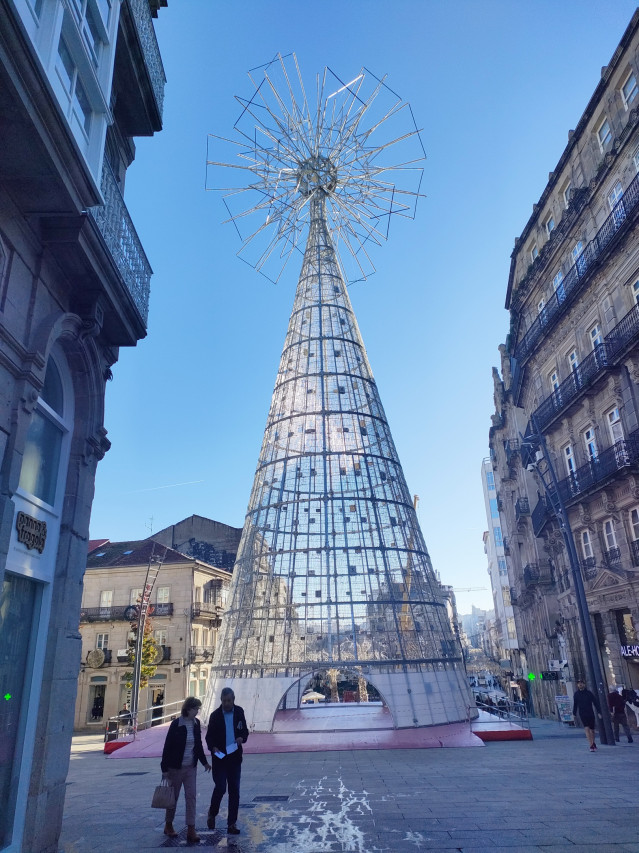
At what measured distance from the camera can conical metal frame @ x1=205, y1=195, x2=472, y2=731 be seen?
59.2 feet

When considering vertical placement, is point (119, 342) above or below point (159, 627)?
above

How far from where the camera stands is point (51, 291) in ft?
23.3

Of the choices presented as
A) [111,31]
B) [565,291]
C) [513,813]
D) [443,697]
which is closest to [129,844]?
[513,813]

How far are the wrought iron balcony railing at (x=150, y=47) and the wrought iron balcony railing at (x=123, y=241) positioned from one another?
9.40 feet

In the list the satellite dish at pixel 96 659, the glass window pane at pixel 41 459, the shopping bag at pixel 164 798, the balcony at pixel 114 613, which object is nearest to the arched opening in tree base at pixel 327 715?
the shopping bag at pixel 164 798

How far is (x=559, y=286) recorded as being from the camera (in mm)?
23219

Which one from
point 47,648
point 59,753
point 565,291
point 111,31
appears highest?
point 565,291

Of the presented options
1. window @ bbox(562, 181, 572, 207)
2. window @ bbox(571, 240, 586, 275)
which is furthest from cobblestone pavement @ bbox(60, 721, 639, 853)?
window @ bbox(562, 181, 572, 207)

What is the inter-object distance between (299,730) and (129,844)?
12568 millimetres

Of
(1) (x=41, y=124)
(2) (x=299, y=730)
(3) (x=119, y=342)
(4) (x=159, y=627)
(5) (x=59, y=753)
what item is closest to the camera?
(1) (x=41, y=124)

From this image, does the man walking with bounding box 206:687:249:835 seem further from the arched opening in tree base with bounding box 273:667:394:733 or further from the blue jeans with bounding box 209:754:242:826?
the arched opening in tree base with bounding box 273:667:394:733

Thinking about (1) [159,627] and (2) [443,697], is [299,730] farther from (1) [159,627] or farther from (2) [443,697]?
(1) [159,627]

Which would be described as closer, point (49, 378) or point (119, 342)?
point (49, 378)

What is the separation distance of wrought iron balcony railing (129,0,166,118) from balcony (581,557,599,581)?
766 inches
